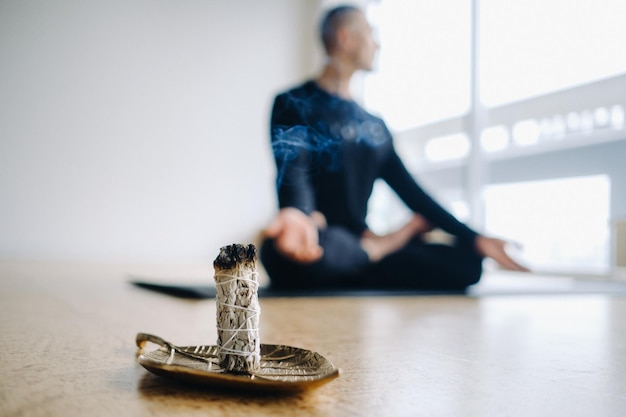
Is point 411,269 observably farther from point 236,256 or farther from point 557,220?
point 557,220

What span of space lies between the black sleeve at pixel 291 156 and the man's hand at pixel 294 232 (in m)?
0.05

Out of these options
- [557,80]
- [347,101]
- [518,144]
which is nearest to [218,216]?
[518,144]

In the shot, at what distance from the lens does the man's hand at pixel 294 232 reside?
1492 millimetres

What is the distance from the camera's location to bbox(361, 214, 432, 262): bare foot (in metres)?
2.05

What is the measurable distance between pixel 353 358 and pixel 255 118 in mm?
4757

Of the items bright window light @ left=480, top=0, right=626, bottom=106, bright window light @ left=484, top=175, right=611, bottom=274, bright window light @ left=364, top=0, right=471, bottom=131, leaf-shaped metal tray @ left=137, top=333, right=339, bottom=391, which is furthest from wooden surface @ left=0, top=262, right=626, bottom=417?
bright window light @ left=364, top=0, right=471, bottom=131

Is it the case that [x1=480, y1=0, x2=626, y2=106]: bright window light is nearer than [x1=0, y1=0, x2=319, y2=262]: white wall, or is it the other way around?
[x1=480, y1=0, x2=626, y2=106]: bright window light

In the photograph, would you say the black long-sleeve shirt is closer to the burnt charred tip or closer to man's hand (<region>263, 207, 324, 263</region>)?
man's hand (<region>263, 207, 324, 263</region>)

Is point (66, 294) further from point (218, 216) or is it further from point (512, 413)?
point (218, 216)

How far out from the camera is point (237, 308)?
1.78 ft

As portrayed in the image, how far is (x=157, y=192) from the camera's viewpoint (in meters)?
4.88

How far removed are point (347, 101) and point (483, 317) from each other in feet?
3.03

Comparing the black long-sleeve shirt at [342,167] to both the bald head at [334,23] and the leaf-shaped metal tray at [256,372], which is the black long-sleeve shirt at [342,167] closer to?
the bald head at [334,23]

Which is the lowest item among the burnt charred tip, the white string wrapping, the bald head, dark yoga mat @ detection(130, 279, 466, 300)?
dark yoga mat @ detection(130, 279, 466, 300)
